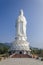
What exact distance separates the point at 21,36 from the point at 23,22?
261cm

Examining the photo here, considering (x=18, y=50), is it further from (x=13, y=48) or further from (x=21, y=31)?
(x=21, y=31)

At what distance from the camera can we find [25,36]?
122 feet

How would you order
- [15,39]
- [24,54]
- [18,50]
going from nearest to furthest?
1. [24,54]
2. [18,50]
3. [15,39]

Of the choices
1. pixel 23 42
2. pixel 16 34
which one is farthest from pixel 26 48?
pixel 16 34

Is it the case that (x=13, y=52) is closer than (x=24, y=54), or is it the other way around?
(x=24, y=54)

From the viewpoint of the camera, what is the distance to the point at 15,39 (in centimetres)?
3731

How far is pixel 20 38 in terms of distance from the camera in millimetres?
36844

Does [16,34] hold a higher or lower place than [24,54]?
higher

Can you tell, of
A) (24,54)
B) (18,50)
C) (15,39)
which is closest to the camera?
(24,54)

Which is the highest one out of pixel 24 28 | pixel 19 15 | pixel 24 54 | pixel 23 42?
pixel 19 15

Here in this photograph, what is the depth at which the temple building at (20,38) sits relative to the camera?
1388 inches

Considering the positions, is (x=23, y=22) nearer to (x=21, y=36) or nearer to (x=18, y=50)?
(x=21, y=36)

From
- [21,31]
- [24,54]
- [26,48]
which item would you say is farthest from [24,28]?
[24,54]

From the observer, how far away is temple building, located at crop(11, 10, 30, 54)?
35.2 meters
